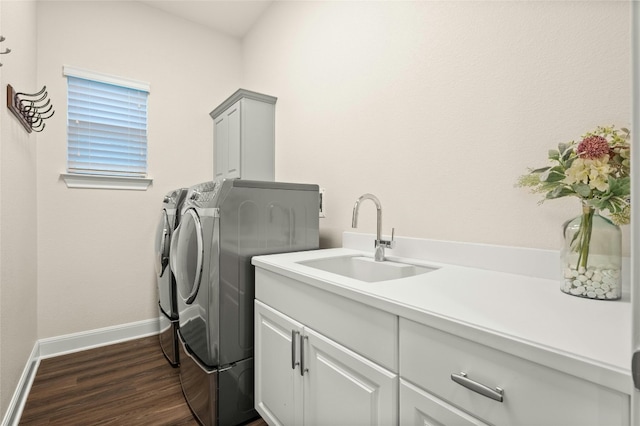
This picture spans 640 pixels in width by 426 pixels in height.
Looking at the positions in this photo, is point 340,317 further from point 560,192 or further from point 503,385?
point 560,192

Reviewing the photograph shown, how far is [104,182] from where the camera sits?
2.53 m

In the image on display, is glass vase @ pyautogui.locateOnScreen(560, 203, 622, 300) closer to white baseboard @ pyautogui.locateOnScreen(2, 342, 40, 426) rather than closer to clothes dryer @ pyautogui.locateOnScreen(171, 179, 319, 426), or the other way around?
clothes dryer @ pyautogui.locateOnScreen(171, 179, 319, 426)

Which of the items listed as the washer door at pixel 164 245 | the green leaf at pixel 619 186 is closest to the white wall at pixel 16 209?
the washer door at pixel 164 245

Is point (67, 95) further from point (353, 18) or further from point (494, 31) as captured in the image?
point (494, 31)

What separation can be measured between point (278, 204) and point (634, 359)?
56.6 inches

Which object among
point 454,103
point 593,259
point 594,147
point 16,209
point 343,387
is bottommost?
point 343,387

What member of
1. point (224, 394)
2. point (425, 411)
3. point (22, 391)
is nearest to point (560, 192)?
point (425, 411)

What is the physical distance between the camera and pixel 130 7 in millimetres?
2652

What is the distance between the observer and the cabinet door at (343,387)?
0.85 metres

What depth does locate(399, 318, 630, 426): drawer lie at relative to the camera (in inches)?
19.7

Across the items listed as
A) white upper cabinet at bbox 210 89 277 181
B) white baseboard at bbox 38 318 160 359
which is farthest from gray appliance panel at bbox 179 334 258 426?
white upper cabinet at bbox 210 89 277 181

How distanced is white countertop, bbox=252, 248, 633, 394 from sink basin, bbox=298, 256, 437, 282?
0.25 meters

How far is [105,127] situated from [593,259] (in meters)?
3.18

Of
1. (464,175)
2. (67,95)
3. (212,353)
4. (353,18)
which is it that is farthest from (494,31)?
(67,95)
